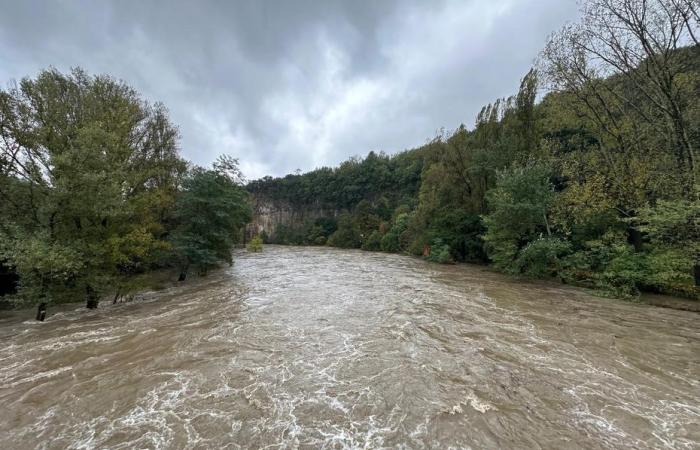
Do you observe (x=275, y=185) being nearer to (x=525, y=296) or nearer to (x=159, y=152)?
(x=159, y=152)

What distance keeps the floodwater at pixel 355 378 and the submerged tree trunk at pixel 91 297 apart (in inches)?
25.6

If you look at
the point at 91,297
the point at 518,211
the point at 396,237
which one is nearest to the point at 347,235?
the point at 396,237

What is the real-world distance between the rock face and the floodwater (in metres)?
66.1

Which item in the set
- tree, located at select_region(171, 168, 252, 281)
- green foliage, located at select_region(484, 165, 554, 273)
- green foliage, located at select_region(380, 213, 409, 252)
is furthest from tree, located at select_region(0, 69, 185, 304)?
green foliage, located at select_region(380, 213, 409, 252)

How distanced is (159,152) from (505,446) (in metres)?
20.2

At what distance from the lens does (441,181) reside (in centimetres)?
2522

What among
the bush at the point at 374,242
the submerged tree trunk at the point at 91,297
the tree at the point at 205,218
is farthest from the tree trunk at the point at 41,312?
the bush at the point at 374,242

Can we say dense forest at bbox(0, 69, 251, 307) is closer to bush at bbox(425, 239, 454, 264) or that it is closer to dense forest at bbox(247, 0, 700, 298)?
dense forest at bbox(247, 0, 700, 298)

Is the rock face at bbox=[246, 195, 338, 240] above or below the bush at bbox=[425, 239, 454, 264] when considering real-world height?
above

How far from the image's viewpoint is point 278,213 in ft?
257

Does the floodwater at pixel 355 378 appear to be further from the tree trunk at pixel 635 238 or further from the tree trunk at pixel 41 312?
the tree trunk at pixel 635 238

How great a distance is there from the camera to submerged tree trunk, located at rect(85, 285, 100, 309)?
30.5ft

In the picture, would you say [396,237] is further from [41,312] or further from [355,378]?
[355,378]

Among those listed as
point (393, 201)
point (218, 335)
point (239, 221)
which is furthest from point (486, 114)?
point (393, 201)
